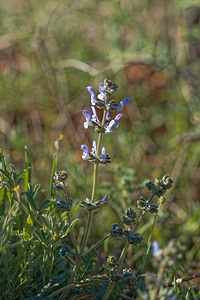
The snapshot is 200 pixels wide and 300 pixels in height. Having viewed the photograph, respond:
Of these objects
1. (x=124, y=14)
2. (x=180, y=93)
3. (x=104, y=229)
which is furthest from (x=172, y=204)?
(x=124, y=14)

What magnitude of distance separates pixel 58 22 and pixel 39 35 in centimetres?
70

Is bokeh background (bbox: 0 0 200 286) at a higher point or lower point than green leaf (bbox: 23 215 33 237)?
higher

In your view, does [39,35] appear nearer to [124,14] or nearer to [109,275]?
[124,14]

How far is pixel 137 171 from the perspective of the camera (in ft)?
10.3

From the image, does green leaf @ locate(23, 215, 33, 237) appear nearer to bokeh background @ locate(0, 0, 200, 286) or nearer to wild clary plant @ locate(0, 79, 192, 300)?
wild clary plant @ locate(0, 79, 192, 300)

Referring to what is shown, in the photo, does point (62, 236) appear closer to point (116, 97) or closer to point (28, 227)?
point (28, 227)

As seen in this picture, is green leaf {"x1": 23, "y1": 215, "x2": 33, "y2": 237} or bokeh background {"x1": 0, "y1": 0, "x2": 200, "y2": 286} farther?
bokeh background {"x1": 0, "y1": 0, "x2": 200, "y2": 286}

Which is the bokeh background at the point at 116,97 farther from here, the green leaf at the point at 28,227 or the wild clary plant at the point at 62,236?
the green leaf at the point at 28,227

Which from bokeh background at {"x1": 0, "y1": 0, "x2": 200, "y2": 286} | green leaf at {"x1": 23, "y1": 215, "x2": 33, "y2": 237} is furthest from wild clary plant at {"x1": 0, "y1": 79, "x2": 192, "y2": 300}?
bokeh background at {"x1": 0, "y1": 0, "x2": 200, "y2": 286}

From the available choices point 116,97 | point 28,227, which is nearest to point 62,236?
point 28,227

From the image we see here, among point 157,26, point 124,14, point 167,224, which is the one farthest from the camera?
point 157,26

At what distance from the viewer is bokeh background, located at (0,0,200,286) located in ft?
9.18

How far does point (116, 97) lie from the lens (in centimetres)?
402

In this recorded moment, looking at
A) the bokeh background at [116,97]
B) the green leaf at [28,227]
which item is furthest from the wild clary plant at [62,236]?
the bokeh background at [116,97]
